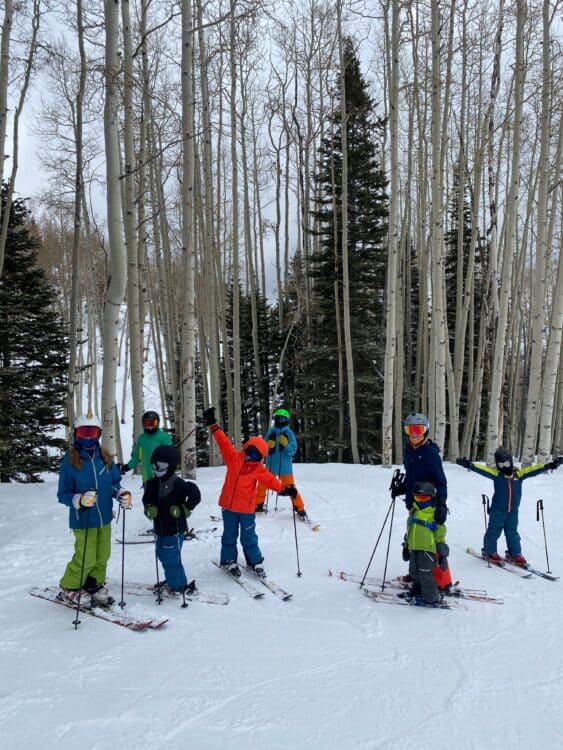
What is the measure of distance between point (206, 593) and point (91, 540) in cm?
117

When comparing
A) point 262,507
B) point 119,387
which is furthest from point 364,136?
point 119,387

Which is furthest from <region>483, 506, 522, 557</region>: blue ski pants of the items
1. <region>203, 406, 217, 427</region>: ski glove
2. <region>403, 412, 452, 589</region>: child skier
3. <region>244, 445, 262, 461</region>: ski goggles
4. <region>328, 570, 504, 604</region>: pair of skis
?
<region>203, 406, 217, 427</region>: ski glove

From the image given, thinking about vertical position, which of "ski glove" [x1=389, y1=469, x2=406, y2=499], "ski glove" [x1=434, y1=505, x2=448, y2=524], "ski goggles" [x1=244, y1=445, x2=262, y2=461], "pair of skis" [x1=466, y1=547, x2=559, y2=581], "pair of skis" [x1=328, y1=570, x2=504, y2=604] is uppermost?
"ski goggles" [x1=244, y1=445, x2=262, y2=461]

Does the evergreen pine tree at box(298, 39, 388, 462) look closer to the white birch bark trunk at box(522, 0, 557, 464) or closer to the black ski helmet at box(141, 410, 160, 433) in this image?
the white birch bark trunk at box(522, 0, 557, 464)

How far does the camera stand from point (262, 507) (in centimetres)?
743

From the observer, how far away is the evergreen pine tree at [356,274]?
15.8m

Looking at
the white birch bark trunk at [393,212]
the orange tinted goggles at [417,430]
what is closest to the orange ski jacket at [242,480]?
the orange tinted goggles at [417,430]

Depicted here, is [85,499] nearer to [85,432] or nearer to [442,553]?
[85,432]

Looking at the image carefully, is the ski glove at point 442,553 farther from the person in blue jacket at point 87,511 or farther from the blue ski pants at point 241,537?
the person in blue jacket at point 87,511

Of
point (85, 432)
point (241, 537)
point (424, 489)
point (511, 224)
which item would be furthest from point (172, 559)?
point (511, 224)

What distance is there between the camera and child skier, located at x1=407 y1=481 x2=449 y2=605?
171 inches

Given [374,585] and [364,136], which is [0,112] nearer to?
[374,585]

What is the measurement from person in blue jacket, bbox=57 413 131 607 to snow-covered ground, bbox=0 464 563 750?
0.85 ft

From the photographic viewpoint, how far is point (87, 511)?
4.14 meters
